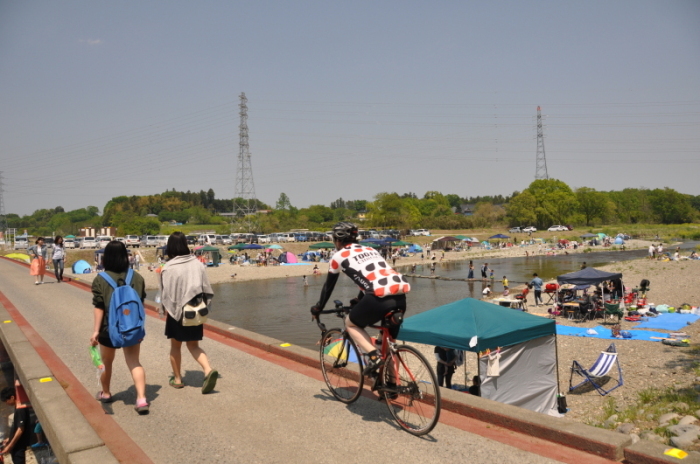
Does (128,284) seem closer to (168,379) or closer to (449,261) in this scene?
(168,379)

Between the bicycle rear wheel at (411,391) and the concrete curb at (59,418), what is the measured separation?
2339 millimetres

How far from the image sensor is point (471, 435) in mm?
4551

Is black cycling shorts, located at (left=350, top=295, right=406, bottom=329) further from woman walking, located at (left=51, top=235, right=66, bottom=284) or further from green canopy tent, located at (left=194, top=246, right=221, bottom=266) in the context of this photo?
green canopy tent, located at (left=194, top=246, right=221, bottom=266)

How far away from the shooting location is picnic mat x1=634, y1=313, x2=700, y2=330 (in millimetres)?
17812

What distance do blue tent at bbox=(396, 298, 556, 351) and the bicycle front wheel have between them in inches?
155

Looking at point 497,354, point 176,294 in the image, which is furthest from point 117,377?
point 497,354

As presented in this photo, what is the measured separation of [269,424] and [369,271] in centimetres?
180

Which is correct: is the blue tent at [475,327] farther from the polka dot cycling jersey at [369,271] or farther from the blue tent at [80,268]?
the blue tent at [80,268]

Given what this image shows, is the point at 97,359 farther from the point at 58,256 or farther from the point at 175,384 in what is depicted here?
the point at 58,256

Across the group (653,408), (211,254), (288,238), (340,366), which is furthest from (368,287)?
(288,238)

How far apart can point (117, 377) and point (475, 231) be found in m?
105

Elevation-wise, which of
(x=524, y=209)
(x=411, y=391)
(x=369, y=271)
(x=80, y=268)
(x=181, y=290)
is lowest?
(x=80, y=268)

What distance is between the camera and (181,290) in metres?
5.62

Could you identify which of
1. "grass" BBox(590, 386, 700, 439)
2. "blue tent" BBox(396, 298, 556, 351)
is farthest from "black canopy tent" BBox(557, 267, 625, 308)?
"blue tent" BBox(396, 298, 556, 351)
